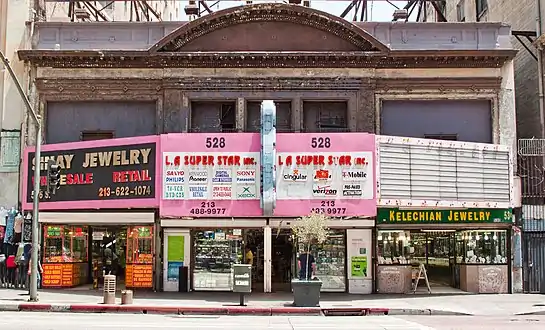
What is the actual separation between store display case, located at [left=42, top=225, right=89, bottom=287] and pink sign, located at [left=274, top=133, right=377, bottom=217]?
29.2 feet

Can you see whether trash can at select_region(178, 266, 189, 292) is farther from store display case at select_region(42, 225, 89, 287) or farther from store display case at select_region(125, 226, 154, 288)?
store display case at select_region(42, 225, 89, 287)

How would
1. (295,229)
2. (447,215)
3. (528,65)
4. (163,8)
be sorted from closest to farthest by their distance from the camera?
(295,229) → (447,215) → (528,65) → (163,8)

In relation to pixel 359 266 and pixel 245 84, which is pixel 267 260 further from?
pixel 245 84

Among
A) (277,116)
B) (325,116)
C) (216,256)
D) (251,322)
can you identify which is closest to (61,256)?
(216,256)

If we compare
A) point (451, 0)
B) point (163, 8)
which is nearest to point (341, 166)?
point (451, 0)

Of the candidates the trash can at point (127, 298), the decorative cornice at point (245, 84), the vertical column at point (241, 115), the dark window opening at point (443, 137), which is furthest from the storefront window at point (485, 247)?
the trash can at point (127, 298)

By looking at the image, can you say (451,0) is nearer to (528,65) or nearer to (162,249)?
(528,65)

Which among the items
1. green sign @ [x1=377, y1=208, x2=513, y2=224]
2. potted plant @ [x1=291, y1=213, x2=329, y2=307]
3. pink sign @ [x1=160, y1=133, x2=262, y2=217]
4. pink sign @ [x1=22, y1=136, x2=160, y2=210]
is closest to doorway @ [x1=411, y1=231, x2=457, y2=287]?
green sign @ [x1=377, y1=208, x2=513, y2=224]

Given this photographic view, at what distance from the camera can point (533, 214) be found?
26.6 metres

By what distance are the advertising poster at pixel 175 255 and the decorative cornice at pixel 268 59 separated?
683 cm

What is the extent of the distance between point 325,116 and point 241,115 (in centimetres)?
335

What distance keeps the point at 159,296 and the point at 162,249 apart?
8.82ft

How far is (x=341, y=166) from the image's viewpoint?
24188 millimetres

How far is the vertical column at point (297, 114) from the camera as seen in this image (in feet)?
88.6
